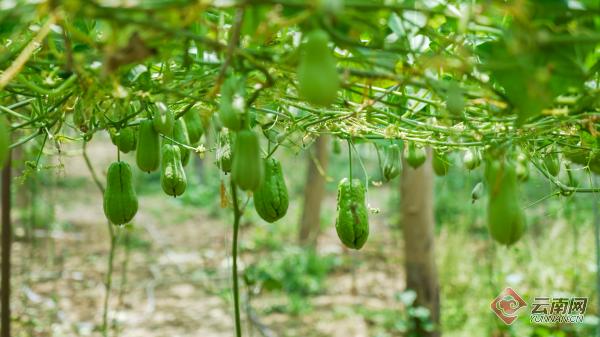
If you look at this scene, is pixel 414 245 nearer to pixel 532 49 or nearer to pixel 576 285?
pixel 576 285

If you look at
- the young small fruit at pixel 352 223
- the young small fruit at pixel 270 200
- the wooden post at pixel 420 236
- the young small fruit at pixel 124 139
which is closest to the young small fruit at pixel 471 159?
the young small fruit at pixel 352 223

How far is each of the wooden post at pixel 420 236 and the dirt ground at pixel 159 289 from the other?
661 mm

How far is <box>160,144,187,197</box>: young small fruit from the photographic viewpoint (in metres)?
1.05

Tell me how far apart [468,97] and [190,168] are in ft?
45.0

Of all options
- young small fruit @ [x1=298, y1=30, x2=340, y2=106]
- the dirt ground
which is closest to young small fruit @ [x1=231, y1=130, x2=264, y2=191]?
young small fruit @ [x1=298, y1=30, x2=340, y2=106]

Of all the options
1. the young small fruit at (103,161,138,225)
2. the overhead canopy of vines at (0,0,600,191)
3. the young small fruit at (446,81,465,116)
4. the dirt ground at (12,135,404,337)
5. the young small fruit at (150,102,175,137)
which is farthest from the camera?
the dirt ground at (12,135,404,337)

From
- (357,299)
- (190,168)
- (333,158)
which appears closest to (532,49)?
(357,299)

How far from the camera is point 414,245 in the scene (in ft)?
11.8

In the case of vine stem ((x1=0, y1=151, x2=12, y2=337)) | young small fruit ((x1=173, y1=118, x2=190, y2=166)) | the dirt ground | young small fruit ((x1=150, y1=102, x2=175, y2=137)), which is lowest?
the dirt ground

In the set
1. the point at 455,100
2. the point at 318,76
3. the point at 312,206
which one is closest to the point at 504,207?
the point at 455,100

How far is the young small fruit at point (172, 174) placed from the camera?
1053mm

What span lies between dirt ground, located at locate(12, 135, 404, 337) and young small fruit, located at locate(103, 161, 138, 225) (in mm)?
1830

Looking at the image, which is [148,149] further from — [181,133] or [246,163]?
[246,163]

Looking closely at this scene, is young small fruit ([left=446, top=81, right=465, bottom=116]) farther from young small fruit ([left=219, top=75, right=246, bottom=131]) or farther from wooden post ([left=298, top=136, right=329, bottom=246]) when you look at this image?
wooden post ([left=298, top=136, right=329, bottom=246])
